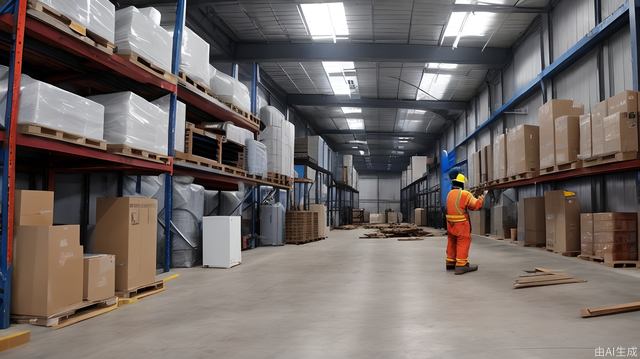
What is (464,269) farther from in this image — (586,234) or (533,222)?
(533,222)

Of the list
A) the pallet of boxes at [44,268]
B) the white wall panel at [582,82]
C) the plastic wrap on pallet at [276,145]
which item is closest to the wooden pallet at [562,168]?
the white wall panel at [582,82]

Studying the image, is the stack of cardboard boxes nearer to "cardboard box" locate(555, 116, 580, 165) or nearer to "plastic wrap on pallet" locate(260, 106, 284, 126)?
"cardboard box" locate(555, 116, 580, 165)

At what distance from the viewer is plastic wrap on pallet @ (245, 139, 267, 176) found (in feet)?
30.3

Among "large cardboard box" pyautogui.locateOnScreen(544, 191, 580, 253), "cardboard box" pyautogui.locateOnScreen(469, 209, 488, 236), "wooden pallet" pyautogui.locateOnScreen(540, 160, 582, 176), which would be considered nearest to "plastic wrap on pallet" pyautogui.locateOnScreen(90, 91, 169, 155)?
"wooden pallet" pyautogui.locateOnScreen(540, 160, 582, 176)

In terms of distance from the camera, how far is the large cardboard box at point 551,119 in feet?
27.1

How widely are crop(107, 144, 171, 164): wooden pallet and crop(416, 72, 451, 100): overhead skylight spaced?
11.4m

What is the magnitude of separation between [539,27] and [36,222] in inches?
472

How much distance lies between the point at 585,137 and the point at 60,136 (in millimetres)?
7688

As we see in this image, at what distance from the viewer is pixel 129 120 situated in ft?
16.3

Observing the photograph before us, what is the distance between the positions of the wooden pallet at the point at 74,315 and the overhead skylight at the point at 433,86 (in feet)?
43.2

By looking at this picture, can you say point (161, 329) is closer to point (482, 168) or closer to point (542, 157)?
point (542, 157)

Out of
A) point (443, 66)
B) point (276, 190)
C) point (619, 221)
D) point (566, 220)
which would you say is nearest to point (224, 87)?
point (276, 190)

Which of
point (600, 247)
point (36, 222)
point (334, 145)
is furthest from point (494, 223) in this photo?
point (334, 145)

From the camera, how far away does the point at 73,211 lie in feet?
20.6
